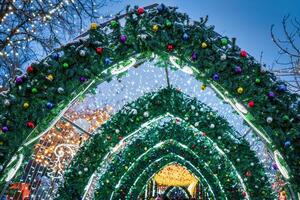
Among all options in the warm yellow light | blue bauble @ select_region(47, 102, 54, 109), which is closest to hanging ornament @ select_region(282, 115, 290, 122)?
blue bauble @ select_region(47, 102, 54, 109)

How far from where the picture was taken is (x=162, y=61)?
15.9 feet

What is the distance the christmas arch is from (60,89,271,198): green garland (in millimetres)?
2777

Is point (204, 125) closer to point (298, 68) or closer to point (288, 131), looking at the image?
point (298, 68)

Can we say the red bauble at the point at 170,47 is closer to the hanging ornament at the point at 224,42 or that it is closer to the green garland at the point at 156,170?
the hanging ornament at the point at 224,42

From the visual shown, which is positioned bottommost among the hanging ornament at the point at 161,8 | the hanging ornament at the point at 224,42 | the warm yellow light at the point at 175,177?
the hanging ornament at the point at 224,42

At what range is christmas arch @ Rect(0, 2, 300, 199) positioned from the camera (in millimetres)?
4371

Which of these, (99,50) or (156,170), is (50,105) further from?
(156,170)

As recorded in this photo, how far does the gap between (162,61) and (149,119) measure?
2.99 meters

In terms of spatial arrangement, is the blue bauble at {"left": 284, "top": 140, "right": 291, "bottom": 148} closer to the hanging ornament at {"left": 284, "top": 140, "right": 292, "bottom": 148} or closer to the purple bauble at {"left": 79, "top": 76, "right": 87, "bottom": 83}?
the hanging ornament at {"left": 284, "top": 140, "right": 292, "bottom": 148}

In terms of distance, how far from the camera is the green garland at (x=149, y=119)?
24.9ft

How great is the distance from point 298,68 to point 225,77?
4796mm

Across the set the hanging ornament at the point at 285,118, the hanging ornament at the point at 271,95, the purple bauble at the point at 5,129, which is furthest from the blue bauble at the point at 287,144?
the purple bauble at the point at 5,129

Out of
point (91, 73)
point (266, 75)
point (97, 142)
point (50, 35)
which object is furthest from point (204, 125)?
point (50, 35)

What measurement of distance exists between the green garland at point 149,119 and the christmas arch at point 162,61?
278 cm
